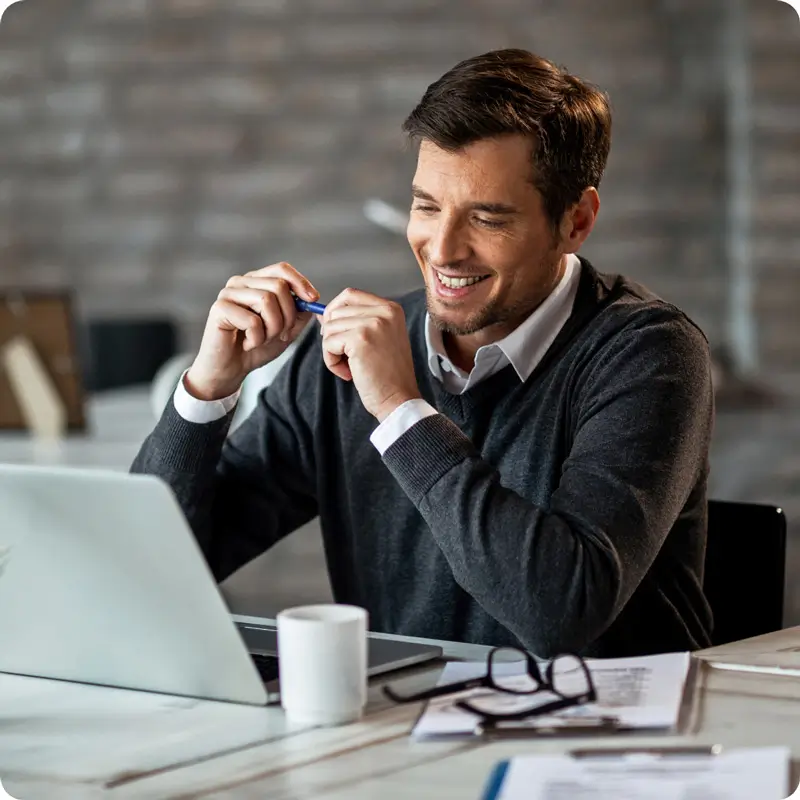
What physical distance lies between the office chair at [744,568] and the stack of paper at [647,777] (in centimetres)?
54

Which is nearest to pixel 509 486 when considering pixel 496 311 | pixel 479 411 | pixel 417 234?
pixel 479 411

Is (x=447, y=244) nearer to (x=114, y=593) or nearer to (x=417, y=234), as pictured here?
(x=417, y=234)

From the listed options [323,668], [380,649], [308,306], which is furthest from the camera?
[308,306]

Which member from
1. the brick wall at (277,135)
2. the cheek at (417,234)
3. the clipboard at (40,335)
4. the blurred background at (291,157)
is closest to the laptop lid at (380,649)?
the cheek at (417,234)

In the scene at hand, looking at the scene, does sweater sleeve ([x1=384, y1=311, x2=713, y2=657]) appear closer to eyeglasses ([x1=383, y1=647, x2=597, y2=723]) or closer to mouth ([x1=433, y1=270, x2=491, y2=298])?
eyeglasses ([x1=383, y1=647, x2=597, y2=723])

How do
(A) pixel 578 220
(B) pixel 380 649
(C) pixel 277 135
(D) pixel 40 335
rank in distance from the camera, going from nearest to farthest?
(B) pixel 380 649 → (A) pixel 578 220 → (D) pixel 40 335 → (C) pixel 277 135

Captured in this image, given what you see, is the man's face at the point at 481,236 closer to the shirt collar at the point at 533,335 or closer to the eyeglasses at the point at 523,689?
the shirt collar at the point at 533,335

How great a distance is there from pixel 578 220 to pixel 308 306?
35 centimetres

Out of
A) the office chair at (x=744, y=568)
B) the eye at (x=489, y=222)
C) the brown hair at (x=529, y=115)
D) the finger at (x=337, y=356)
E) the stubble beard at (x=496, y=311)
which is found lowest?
the office chair at (x=744, y=568)

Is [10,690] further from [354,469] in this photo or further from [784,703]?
[784,703]

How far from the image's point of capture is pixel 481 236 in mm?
1445

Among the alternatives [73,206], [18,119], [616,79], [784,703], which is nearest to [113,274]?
[73,206]

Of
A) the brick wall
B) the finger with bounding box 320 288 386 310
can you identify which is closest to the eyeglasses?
the finger with bounding box 320 288 386 310

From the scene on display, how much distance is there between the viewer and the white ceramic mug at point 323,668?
1000 mm
